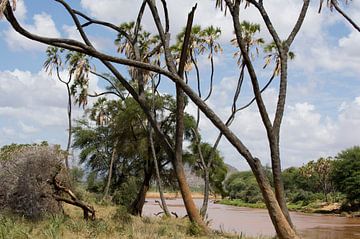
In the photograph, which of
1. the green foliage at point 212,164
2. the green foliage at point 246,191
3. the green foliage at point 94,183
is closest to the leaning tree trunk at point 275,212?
the green foliage at point 212,164

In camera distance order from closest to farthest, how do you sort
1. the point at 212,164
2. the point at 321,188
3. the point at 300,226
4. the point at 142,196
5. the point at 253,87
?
the point at 253,87 → the point at 142,196 → the point at 212,164 → the point at 300,226 → the point at 321,188

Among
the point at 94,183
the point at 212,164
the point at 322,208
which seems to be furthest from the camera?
the point at 322,208

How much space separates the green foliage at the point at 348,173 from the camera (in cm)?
5906

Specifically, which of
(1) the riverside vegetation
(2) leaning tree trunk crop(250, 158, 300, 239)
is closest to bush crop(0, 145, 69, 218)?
(2) leaning tree trunk crop(250, 158, 300, 239)

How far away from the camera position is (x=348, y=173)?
60.7 meters

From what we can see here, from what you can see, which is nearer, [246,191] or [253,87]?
[253,87]

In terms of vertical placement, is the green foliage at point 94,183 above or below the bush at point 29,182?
above

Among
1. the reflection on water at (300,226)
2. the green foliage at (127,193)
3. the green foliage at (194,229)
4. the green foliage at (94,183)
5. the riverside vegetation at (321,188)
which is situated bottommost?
the green foliage at (194,229)

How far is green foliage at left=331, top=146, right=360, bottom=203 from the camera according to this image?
194 feet

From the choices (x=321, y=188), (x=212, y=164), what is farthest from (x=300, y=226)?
(x=321, y=188)

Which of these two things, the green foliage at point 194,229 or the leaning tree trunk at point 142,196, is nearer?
the green foliage at point 194,229

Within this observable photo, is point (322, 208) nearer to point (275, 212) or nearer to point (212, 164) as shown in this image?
point (212, 164)

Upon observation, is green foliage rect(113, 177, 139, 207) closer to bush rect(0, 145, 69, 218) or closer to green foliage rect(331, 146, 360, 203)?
bush rect(0, 145, 69, 218)

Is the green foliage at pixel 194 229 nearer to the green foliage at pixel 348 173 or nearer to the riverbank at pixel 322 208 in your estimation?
the riverbank at pixel 322 208
